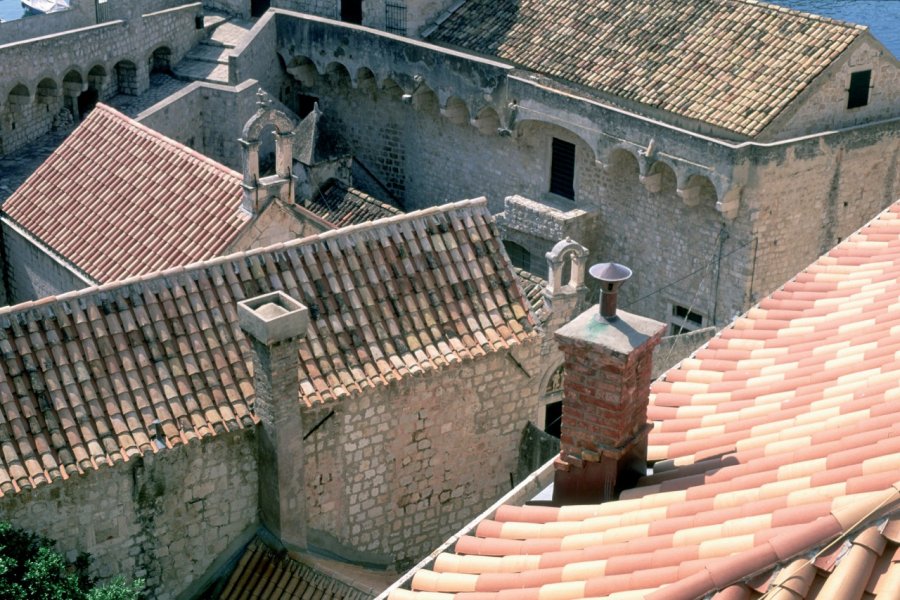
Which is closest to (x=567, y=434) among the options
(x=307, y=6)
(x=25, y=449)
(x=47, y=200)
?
(x=25, y=449)

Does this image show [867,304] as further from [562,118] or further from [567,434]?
[562,118]

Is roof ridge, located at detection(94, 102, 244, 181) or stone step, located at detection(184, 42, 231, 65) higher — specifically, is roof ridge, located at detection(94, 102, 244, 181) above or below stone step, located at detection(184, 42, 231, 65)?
above

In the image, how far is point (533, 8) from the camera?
29.9 meters

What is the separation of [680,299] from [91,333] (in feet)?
49.7

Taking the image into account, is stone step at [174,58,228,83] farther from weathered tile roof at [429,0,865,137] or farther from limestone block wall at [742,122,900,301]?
limestone block wall at [742,122,900,301]

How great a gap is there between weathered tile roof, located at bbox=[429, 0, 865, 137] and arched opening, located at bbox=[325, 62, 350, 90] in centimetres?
273

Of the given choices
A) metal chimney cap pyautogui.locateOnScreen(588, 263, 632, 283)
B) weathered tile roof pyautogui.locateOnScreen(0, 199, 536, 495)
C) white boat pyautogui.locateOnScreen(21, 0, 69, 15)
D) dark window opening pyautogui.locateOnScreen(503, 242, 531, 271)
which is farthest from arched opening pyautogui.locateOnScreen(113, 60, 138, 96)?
metal chimney cap pyautogui.locateOnScreen(588, 263, 632, 283)

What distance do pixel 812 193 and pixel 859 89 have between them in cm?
225

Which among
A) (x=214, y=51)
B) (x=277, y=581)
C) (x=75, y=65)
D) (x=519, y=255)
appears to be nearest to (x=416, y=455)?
(x=277, y=581)

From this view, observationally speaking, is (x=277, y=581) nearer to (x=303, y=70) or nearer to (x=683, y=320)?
(x=683, y=320)

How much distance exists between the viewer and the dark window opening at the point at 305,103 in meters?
33.0

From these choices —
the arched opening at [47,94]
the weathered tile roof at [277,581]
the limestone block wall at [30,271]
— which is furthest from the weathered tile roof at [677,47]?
the weathered tile roof at [277,581]

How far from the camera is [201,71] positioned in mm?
31469

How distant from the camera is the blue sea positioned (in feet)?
147
